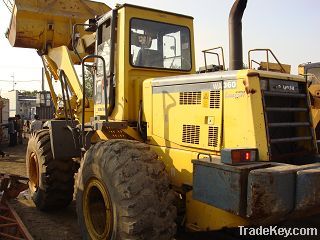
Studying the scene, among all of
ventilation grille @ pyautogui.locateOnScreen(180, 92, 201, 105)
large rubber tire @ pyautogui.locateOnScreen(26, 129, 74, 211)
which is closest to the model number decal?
ventilation grille @ pyautogui.locateOnScreen(180, 92, 201, 105)

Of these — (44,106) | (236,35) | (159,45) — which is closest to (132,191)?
(159,45)

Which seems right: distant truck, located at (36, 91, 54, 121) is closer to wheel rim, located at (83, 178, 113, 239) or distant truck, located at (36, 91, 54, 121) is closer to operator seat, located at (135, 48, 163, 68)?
operator seat, located at (135, 48, 163, 68)

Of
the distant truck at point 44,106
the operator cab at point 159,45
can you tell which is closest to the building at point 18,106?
the distant truck at point 44,106

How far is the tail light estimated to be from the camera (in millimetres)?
3445

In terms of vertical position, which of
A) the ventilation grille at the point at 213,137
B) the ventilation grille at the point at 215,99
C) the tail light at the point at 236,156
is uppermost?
the ventilation grille at the point at 215,99

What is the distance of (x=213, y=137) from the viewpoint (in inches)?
160

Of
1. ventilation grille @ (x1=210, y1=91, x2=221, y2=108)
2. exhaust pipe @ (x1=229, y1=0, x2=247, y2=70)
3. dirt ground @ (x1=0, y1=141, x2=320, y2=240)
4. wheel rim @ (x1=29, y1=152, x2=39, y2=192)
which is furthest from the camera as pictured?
wheel rim @ (x1=29, y1=152, x2=39, y2=192)

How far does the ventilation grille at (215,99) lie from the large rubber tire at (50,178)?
10.9 feet

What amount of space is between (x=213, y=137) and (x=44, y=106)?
66.5 ft

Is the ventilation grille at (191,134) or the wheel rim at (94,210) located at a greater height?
the ventilation grille at (191,134)

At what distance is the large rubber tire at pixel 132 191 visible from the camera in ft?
11.9

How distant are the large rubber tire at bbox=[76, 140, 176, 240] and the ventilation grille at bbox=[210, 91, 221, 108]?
2.80 ft

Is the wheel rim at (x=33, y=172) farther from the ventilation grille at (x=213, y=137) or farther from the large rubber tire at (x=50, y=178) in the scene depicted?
the ventilation grille at (x=213, y=137)

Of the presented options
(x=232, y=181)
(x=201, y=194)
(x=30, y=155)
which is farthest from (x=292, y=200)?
(x=30, y=155)
